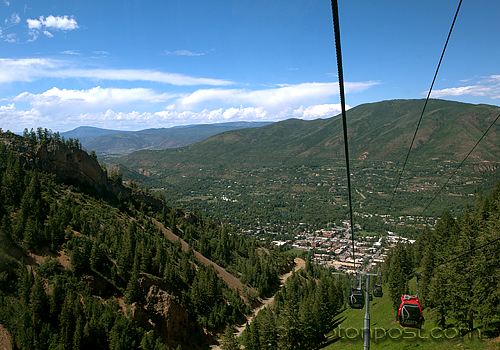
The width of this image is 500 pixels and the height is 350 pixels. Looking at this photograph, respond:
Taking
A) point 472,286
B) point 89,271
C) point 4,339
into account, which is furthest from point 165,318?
point 472,286

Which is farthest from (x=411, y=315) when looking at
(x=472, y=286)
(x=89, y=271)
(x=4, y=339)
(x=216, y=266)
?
(x=216, y=266)

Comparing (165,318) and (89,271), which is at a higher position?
(89,271)

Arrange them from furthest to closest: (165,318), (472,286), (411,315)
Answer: (165,318), (472,286), (411,315)

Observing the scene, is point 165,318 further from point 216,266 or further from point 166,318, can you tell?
point 216,266

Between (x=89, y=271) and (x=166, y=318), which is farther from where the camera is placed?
(x=166, y=318)

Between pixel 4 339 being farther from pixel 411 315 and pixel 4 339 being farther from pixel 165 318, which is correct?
pixel 411 315

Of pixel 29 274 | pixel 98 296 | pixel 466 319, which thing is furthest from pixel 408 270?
pixel 29 274

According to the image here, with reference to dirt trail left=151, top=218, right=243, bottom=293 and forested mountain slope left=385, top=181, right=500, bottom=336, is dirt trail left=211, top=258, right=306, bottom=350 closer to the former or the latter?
dirt trail left=151, top=218, right=243, bottom=293

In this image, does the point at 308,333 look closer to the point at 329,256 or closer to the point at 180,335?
the point at 180,335

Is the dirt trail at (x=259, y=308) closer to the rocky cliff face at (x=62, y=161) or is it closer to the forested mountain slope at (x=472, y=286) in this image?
the forested mountain slope at (x=472, y=286)

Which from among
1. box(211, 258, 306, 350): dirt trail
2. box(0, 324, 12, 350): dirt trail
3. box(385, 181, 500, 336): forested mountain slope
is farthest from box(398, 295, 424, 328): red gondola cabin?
box(0, 324, 12, 350): dirt trail

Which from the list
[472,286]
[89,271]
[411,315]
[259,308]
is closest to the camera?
[411,315]

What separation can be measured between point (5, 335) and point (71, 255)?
31.4 ft

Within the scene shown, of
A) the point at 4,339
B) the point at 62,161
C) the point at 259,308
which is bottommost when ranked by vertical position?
the point at 259,308
